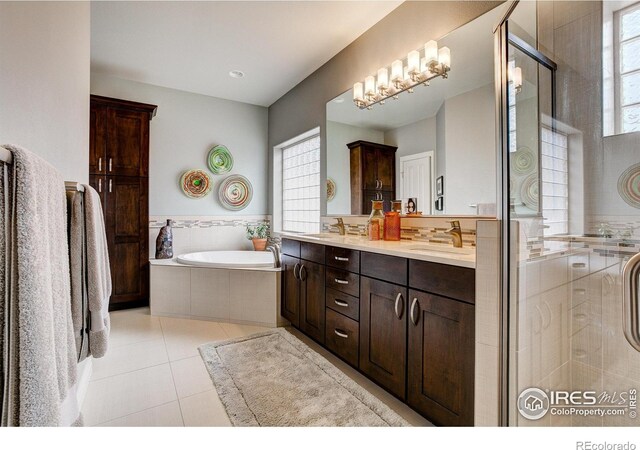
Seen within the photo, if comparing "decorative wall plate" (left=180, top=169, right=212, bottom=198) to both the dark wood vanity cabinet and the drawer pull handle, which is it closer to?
the dark wood vanity cabinet

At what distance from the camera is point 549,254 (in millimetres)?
1059

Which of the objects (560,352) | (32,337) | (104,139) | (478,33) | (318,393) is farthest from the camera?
(104,139)

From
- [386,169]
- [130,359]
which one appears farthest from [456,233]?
[130,359]

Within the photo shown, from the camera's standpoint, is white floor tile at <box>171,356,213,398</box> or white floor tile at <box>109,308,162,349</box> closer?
white floor tile at <box>171,356,213,398</box>

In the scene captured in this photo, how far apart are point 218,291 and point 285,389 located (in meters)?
1.45

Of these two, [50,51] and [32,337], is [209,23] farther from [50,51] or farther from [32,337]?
[32,337]

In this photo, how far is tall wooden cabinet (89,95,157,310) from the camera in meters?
3.06

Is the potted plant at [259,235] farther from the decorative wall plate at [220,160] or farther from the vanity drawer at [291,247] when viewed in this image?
the vanity drawer at [291,247]

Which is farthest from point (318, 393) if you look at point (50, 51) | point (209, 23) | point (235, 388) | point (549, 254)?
point (209, 23)

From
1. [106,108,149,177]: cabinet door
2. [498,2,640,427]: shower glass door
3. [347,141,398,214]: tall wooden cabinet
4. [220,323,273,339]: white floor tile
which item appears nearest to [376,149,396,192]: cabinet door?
[347,141,398,214]: tall wooden cabinet

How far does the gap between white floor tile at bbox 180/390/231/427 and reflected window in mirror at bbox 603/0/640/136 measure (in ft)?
6.45

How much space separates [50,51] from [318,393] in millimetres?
2047

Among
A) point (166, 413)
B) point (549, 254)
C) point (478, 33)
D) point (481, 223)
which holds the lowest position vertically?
point (166, 413)

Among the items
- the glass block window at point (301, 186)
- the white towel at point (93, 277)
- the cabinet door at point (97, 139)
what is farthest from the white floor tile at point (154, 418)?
the cabinet door at point (97, 139)
